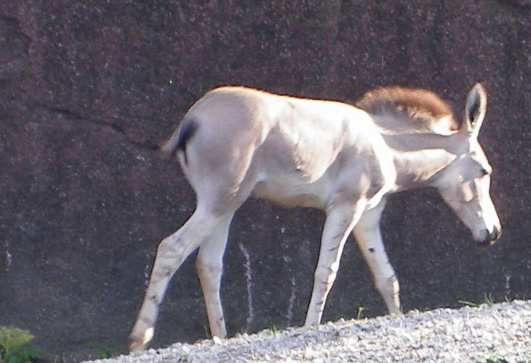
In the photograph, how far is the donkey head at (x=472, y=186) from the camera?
27.2 feet

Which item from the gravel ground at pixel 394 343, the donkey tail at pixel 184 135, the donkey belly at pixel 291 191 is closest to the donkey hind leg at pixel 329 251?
the donkey belly at pixel 291 191

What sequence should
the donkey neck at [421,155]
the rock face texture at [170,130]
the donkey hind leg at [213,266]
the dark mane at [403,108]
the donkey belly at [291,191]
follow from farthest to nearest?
the rock face texture at [170,130]
the dark mane at [403,108]
the donkey neck at [421,155]
the donkey hind leg at [213,266]
the donkey belly at [291,191]

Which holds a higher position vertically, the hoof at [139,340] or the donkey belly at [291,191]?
the donkey belly at [291,191]

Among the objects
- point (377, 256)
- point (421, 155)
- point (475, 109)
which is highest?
point (475, 109)

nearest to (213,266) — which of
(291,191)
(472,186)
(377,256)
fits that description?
(291,191)

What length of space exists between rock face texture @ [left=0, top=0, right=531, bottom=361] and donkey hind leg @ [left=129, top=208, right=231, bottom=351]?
140 cm

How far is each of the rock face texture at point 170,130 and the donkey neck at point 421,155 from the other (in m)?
0.67

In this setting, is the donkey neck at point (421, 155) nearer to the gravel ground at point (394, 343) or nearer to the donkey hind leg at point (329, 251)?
the donkey hind leg at point (329, 251)

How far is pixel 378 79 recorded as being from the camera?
8734 millimetres

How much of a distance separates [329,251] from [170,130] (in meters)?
1.61

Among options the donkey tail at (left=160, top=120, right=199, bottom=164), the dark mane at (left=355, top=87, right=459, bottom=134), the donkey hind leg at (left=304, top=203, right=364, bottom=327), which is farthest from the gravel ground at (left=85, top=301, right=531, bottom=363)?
the dark mane at (left=355, top=87, right=459, bottom=134)

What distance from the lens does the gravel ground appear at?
565cm

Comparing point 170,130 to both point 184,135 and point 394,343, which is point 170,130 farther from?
point 394,343

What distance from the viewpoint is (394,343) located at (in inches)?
235
